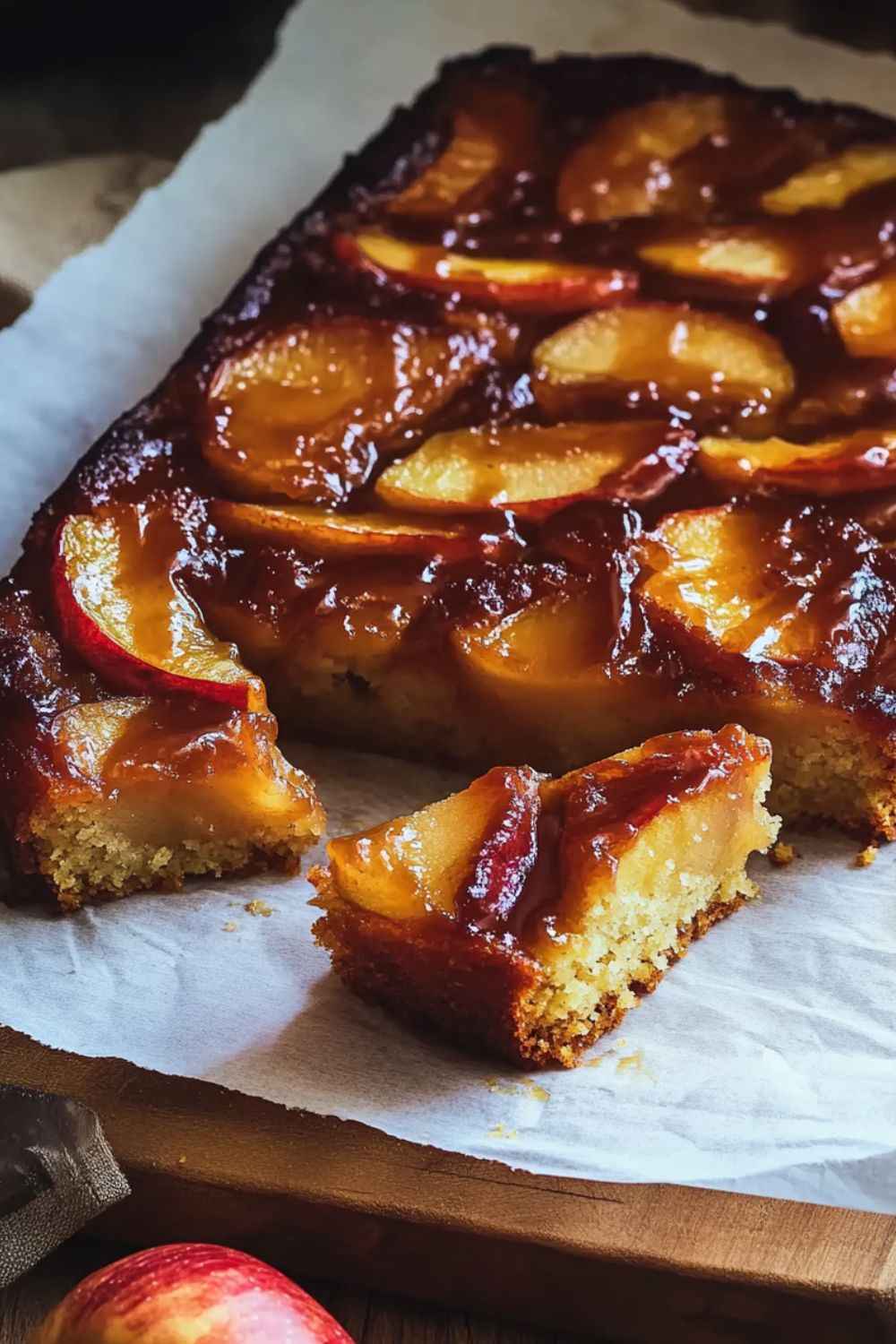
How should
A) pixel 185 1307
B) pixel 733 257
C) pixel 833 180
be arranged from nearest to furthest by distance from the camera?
pixel 185 1307 → pixel 733 257 → pixel 833 180

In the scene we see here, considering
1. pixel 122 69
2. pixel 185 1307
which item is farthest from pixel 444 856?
pixel 122 69

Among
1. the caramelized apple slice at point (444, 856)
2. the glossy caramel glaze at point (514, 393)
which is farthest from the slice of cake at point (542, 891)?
the glossy caramel glaze at point (514, 393)

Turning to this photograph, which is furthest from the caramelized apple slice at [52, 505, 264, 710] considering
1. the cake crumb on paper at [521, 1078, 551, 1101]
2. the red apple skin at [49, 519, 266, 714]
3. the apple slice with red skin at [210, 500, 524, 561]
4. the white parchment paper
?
the cake crumb on paper at [521, 1078, 551, 1101]

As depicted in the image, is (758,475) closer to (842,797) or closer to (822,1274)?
(842,797)

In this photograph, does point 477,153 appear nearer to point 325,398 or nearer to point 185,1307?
point 325,398

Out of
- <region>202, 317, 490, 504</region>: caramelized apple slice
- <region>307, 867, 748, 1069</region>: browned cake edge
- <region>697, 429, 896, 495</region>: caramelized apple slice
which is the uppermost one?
<region>697, 429, 896, 495</region>: caramelized apple slice

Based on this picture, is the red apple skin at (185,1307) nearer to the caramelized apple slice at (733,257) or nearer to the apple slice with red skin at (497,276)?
the apple slice with red skin at (497,276)

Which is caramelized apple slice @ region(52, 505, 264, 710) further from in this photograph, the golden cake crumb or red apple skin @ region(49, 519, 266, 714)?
the golden cake crumb
